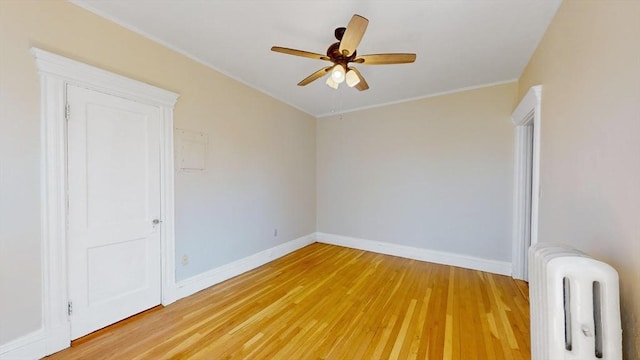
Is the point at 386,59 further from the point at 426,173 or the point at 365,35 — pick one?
the point at 426,173

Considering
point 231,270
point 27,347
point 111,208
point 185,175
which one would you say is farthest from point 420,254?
point 27,347

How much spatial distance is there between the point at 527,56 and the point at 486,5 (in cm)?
121

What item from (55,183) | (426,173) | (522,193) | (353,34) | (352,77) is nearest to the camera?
(353,34)

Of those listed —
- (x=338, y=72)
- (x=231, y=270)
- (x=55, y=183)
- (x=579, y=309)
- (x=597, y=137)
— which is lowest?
(x=231, y=270)

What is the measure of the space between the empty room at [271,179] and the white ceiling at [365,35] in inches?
0.9

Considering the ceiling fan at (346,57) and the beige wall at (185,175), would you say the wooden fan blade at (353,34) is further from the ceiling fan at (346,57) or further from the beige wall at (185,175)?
the beige wall at (185,175)

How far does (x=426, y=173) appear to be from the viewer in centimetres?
391

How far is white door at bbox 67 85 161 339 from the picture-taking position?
1979mm

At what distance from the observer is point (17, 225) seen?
169 centimetres

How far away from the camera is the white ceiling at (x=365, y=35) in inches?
75.9

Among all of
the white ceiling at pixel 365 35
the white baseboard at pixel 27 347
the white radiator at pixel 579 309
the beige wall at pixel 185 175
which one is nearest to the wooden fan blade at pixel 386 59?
the white ceiling at pixel 365 35

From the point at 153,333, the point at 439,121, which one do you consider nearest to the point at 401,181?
the point at 439,121

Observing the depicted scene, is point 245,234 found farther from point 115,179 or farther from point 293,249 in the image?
point 115,179

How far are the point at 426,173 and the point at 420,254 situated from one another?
1328mm
